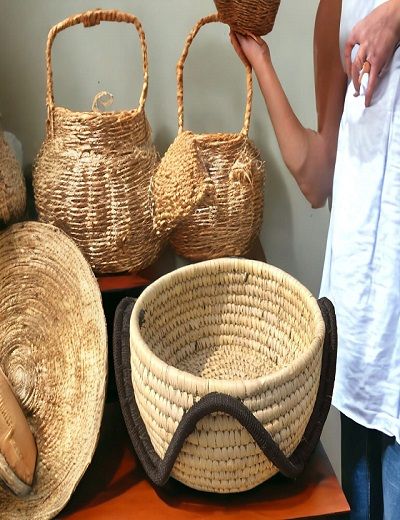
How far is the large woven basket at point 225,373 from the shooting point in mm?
630

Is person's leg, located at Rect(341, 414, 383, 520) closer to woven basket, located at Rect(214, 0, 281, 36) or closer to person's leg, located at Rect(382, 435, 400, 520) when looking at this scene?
person's leg, located at Rect(382, 435, 400, 520)

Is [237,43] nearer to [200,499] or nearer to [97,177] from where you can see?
[97,177]

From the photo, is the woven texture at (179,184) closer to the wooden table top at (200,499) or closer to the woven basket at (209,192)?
the woven basket at (209,192)

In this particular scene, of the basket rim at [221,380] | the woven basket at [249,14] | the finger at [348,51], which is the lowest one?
the basket rim at [221,380]

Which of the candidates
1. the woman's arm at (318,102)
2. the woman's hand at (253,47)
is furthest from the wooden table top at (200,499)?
the woman's hand at (253,47)

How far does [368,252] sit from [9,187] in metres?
→ 0.52

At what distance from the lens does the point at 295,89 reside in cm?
109

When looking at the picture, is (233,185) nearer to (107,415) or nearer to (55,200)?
(55,200)

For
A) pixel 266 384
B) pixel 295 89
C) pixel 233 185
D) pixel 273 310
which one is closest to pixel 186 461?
pixel 266 384

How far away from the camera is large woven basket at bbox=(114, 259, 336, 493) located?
2.07 feet

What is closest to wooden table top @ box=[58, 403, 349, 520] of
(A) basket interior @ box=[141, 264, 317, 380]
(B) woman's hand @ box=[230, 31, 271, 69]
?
(A) basket interior @ box=[141, 264, 317, 380]

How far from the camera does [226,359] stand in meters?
0.89

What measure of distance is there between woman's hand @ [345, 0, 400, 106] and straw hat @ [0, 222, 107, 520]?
1.50 ft

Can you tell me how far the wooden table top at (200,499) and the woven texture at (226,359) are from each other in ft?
0.14
